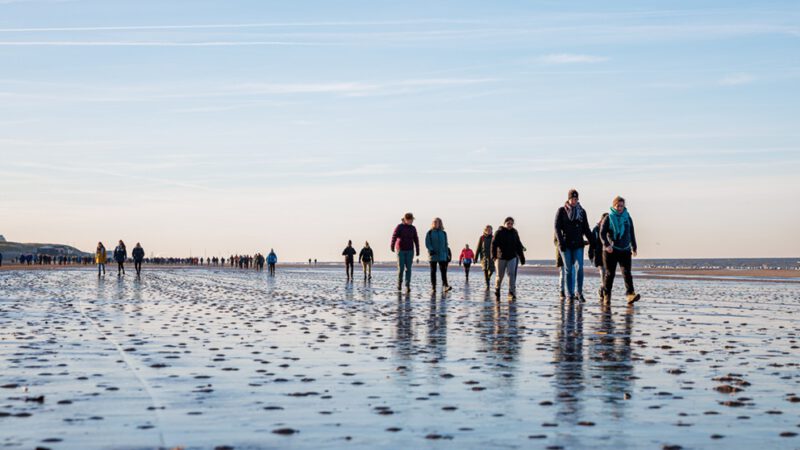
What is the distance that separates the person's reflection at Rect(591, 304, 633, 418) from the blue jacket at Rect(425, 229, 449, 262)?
12.5 m

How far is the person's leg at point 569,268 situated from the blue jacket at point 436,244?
19.8 ft

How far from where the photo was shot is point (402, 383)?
9352 mm

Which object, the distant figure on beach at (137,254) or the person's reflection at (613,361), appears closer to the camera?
the person's reflection at (613,361)

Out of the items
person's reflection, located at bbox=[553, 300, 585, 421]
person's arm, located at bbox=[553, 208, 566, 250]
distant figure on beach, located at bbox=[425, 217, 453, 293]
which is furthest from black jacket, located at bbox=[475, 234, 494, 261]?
Answer: person's reflection, located at bbox=[553, 300, 585, 421]

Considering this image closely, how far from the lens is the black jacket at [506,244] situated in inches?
1022

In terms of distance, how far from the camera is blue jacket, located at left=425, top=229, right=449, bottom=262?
97.5 feet

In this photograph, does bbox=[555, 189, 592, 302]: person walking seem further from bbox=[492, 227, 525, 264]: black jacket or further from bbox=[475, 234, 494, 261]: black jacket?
bbox=[475, 234, 494, 261]: black jacket

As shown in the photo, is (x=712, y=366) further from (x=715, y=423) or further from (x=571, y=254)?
(x=571, y=254)

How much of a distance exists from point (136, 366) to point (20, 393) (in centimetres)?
212

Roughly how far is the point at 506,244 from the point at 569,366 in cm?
1545

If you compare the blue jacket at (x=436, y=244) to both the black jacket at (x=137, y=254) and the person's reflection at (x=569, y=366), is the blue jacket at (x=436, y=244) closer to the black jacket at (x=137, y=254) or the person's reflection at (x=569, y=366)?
the person's reflection at (x=569, y=366)

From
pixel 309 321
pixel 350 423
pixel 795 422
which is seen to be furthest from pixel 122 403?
pixel 309 321

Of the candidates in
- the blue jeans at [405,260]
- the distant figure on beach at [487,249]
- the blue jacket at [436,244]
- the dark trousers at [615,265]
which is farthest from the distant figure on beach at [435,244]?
the dark trousers at [615,265]

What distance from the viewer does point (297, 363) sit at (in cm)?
1107
